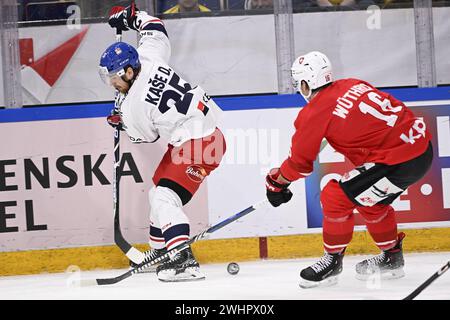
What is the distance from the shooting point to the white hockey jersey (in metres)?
4.66

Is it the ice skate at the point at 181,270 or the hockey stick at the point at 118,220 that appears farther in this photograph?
the hockey stick at the point at 118,220

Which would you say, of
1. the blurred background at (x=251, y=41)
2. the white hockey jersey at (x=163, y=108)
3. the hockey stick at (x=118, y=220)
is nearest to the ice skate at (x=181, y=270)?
the hockey stick at (x=118, y=220)

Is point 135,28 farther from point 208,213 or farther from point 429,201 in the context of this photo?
point 429,201

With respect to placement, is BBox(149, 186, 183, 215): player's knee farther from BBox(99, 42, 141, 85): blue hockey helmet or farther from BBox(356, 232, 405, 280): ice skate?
BBox(356, 232, 405, 280): ice skate

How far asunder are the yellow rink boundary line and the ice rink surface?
0.06 m

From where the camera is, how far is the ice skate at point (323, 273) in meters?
4.16

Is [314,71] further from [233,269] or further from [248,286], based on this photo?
[233,269]

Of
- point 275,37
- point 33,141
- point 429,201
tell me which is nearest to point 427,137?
point 429,201

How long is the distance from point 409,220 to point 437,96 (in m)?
0.70

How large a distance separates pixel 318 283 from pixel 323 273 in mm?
49

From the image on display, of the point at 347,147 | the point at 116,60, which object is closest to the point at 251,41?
the point at 116,60

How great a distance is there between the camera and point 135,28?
16.4 ft

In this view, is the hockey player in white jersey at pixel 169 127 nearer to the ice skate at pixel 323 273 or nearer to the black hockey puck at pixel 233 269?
the black hockey puck at pixel 233 269

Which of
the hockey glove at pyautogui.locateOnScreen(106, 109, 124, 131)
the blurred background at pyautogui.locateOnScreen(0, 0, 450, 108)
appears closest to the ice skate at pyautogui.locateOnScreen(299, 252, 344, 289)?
the hockey glove at pyautogui.locateOnScreen(106, 109, 124, 131)
